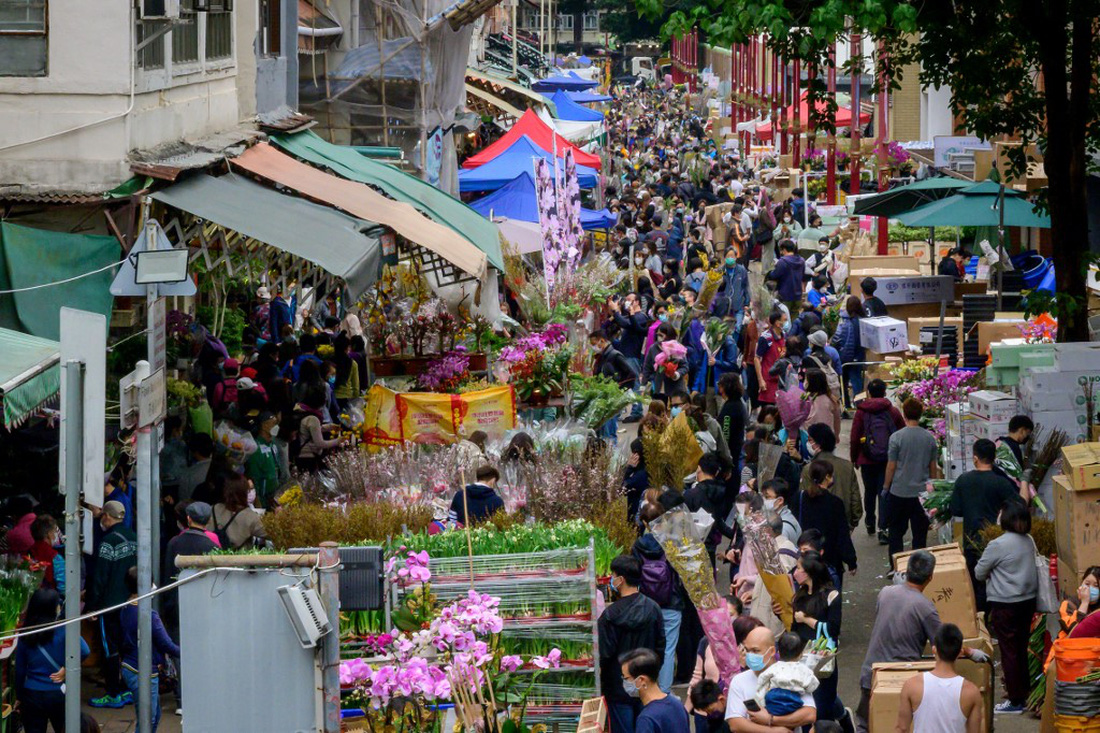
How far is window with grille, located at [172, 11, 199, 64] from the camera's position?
12375 mm

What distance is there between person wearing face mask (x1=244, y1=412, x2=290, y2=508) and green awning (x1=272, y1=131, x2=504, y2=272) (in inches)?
132

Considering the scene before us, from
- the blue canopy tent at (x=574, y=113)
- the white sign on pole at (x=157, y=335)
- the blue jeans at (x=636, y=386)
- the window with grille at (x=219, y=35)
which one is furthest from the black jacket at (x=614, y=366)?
the blue canopy tent at (x=574, y=113)

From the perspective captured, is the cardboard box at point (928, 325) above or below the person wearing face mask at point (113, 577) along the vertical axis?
above

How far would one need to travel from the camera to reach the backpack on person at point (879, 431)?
42.3 ft

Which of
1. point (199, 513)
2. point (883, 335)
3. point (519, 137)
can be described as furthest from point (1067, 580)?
point (519, 137)

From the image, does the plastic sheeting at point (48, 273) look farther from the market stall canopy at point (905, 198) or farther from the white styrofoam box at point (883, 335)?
the market stall canopy at point (905, 198)

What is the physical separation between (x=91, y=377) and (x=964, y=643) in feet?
16.9

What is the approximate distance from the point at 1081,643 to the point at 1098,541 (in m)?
1.56

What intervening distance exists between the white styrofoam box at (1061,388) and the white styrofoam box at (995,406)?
25cm

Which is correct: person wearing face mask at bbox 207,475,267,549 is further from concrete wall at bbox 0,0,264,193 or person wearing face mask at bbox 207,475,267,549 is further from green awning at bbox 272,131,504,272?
green awning at bbox 272,131,504,272

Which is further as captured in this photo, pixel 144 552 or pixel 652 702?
pixel 144 552

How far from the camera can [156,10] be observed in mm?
11438

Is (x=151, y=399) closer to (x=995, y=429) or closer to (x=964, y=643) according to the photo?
(x=964, y=643)

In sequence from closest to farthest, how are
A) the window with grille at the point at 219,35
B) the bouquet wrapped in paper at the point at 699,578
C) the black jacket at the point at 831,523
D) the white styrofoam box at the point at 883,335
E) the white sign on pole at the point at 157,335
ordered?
Answer: 1. the white sign on pole at the point at 157,335
2. the bouquet wrapped in paper at the point at 699,578
3. the black jacket at the point at 831,523
4. the window with grille at the point at 219,35
5. the white styrofoam box at the point at 883,335
